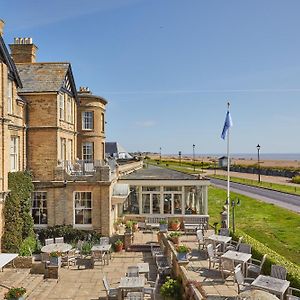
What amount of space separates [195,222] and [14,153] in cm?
1349

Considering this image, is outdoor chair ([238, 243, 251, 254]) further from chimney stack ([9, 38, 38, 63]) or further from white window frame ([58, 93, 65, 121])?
chimney stack ([9, 38, 38, 63])

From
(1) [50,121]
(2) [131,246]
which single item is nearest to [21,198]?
(1) [50,121]

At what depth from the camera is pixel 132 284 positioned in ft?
46.5

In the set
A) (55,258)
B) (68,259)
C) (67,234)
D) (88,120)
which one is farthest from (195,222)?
(88,120)

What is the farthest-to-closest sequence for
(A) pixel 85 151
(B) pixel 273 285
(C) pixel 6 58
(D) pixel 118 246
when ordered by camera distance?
(A) pixel 85 151, (D) pixel 118 246, (C) pixel 6 58, (B) pixel 273 285

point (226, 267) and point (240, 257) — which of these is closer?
point (240, 257)

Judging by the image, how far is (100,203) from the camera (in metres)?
24.1

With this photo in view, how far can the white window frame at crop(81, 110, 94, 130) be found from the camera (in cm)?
3394

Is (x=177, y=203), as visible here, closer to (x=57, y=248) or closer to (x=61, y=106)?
(x=57, y=248)

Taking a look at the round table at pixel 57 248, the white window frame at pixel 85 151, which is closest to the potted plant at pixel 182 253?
the round table at pixel 57 248

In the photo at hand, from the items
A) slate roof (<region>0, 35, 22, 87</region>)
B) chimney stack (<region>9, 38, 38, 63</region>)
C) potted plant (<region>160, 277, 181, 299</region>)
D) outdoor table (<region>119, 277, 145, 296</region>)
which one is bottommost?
potted plant (<region>160, 277, 181, 299</region>)

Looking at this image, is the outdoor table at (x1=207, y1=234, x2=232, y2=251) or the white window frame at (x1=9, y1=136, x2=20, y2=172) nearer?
the outdoor table at (x1=207, y1=234, x2=232, y2=251)

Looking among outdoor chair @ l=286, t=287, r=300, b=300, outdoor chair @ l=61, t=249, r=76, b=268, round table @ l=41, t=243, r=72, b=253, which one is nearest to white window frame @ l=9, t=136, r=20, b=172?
round table @ l=41, t=243, r=72, b=253

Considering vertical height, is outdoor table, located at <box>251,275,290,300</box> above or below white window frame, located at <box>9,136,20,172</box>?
below
